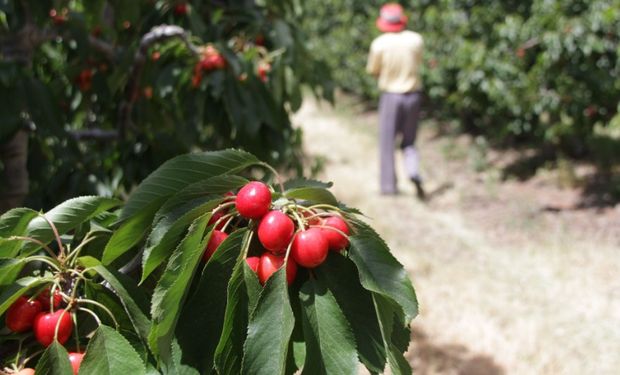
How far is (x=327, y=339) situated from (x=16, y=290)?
1.35 feet

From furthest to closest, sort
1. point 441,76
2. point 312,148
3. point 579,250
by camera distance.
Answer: point 312,148
point 441,76
point 579,250

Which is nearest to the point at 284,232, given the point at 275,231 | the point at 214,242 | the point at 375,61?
the point at 275,231

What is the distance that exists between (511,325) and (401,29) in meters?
3.15

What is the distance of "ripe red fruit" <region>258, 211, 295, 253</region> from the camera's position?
77 centimetres

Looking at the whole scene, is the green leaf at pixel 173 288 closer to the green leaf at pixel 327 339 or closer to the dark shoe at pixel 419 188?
the green leaf at pixel 327 339

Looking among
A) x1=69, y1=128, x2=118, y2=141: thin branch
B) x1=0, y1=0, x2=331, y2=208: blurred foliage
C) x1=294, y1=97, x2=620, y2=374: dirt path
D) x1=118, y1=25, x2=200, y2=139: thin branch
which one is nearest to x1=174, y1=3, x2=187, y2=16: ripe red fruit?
x1=0, y1=0, x2=331, y2=208: blurred foliage

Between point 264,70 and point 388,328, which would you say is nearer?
point 388,328

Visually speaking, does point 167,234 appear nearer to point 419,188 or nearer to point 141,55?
point 141,55

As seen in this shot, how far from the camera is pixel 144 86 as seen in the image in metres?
2.19

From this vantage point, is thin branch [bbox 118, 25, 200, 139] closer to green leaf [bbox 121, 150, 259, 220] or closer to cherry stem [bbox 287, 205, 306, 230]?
green leaf [bbox 121, 150, 259, 220]

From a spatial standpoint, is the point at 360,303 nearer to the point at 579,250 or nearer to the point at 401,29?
the point at 579,250

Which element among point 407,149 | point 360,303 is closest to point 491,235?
point 407,149

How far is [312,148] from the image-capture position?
8133 mm

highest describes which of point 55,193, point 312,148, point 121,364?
point 121,364
